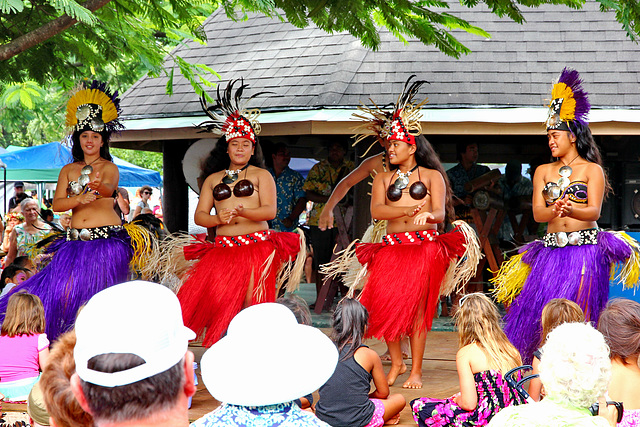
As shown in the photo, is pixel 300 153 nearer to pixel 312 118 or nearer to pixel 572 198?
pixel 312 118

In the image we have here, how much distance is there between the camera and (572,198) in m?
4.23

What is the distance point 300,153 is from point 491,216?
275 centimetres

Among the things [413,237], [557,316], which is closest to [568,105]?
[413,237]

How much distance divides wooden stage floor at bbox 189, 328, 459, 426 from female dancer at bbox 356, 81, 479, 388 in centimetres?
12

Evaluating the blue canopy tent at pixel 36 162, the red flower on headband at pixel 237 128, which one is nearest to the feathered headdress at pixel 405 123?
the red flower on headband at pixel 237 128

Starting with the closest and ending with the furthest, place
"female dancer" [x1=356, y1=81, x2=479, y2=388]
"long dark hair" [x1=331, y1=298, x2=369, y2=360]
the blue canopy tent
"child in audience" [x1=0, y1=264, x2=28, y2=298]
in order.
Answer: "long dark hair" [x1=331, y1=298, x2=369, y2=360] → "female dancer" [x1=356, y1=81, x2=479, y2=388] → "child in audience" [x1=0, y1=264, x2=28, y2=298] → the blue canopy tent

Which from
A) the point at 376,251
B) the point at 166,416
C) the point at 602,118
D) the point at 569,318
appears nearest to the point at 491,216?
the point at 602,118

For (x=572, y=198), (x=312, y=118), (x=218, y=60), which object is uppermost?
(x=218, y=60)

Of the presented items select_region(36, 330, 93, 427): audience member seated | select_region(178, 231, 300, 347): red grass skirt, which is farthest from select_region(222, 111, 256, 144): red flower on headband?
select_region(36, 330, 93, 427): audience member seated

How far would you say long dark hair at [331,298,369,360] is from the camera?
359cm

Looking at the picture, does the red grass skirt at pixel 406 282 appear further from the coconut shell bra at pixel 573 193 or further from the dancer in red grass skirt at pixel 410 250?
the coconut shell bra at pixel 573 193

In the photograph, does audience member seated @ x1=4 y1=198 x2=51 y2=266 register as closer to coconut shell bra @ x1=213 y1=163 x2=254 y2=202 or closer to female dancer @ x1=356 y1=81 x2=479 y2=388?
coconut shell bra @ x1=213 y1=163 x2=254 y2=202

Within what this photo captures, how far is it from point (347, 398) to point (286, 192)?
411 centimetres

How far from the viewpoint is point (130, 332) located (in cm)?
131
